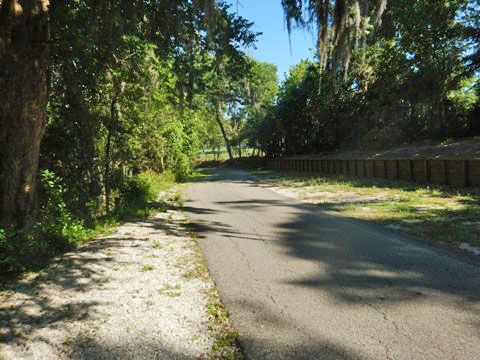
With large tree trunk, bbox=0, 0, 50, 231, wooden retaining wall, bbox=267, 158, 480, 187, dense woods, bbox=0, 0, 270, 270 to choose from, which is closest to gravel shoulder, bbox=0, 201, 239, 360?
dense woods, bbox=0, 0, 270, 270

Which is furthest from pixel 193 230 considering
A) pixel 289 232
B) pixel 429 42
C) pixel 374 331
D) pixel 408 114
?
pixel 408 114

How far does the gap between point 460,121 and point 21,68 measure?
908 inches

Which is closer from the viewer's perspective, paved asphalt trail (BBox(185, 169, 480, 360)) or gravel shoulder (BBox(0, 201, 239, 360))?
paved asphalt trail (BBox(185, 169, 480, 360))

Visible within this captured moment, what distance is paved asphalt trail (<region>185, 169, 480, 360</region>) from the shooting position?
2.68 meters

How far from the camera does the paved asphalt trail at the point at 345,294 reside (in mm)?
2680

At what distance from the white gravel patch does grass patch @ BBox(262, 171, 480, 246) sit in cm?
455

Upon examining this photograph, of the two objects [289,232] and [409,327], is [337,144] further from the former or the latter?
[409,327]

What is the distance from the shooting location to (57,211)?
6.70 m

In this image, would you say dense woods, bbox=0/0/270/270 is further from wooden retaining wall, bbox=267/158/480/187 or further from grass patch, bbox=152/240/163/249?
wooden retaining wall, bbox=267/158/480/187

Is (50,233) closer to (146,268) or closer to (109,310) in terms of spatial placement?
(146,268)

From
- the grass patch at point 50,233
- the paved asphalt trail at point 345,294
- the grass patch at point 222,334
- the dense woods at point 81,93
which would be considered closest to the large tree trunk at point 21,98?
the dense woods at point 81,93

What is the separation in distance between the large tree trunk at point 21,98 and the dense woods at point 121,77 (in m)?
0.02

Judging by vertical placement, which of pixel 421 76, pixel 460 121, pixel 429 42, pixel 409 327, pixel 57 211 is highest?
pixel 429 42

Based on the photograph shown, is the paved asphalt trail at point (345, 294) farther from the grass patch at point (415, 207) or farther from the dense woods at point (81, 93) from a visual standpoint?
the dense woods at point (81, 93)
